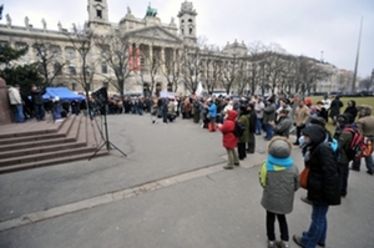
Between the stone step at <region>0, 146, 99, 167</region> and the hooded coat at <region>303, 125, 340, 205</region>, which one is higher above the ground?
the hooded coat at <region>303, 125, 340, 205</region>

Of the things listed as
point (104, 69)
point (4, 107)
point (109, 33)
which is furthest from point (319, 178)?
point (104, 69)

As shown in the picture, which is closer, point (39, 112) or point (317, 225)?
point (317, 225)

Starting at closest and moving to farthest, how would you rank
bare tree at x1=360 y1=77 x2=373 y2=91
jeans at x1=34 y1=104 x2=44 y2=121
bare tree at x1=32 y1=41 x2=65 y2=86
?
jeans at x1=34 y1=104 x2=44 y2=121
bare tree at x1=32 y1=41 x2=65 y2=86
bare tree at x1=360 y1=77 x2=373 y2=91

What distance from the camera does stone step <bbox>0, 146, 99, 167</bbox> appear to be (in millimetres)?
6727

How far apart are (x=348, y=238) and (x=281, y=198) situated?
1572 mm

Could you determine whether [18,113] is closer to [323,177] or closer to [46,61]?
[323,177]

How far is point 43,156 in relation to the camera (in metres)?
7.17

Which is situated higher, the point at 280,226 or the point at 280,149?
the point at 280,149

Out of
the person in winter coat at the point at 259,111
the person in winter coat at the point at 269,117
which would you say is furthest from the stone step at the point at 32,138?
the person in winter coat at the point at 259,111

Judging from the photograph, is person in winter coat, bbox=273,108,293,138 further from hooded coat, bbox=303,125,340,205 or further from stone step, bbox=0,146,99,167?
stone step, bbox=0,146,99,167

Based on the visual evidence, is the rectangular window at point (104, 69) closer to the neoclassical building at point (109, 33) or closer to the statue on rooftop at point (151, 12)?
the neoclassical building at point (109, 33)

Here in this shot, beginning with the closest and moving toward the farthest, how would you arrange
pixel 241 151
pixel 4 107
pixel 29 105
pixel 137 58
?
pixel 241 151 → pixel 4 107 → pixel 29 105 → pixel 137 58

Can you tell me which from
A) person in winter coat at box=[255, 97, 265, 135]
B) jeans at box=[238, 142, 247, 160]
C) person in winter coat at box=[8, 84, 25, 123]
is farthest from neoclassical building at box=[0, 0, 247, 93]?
jeans at box=[238, 142, 247, 160]

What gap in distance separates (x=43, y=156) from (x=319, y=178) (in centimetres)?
810
